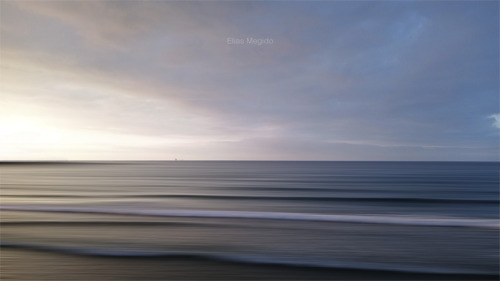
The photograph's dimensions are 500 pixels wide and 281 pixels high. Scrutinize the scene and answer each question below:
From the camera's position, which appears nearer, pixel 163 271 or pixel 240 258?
pixel 163 271

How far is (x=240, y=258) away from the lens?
13.6 feet

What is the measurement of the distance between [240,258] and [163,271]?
1048 mm

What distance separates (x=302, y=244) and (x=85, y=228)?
4.07 m

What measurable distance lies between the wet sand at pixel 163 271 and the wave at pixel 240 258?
0.09m

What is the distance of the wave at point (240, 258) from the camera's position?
12.3ft

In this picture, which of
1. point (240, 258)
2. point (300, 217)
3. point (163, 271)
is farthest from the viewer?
point (300, 217)

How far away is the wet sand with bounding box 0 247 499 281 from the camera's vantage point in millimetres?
3521

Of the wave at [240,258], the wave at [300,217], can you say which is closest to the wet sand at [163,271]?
the wave at [240,258]

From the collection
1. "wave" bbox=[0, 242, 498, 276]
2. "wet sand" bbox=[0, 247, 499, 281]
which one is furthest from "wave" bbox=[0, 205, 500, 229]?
"wet sand" bbox=[0, 247, 499, 281]

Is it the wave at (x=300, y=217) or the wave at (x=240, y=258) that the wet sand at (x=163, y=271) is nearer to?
the wave at (x=240, y=258)

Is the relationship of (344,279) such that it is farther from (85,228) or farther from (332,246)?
(85,228)

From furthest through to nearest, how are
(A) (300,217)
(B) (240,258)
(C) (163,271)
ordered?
1. (A) (300,217)
2. (B) (240,258)
3. (C) (163,271)

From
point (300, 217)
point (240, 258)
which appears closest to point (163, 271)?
point (240, 258)

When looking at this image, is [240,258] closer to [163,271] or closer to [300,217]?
[163,271]
